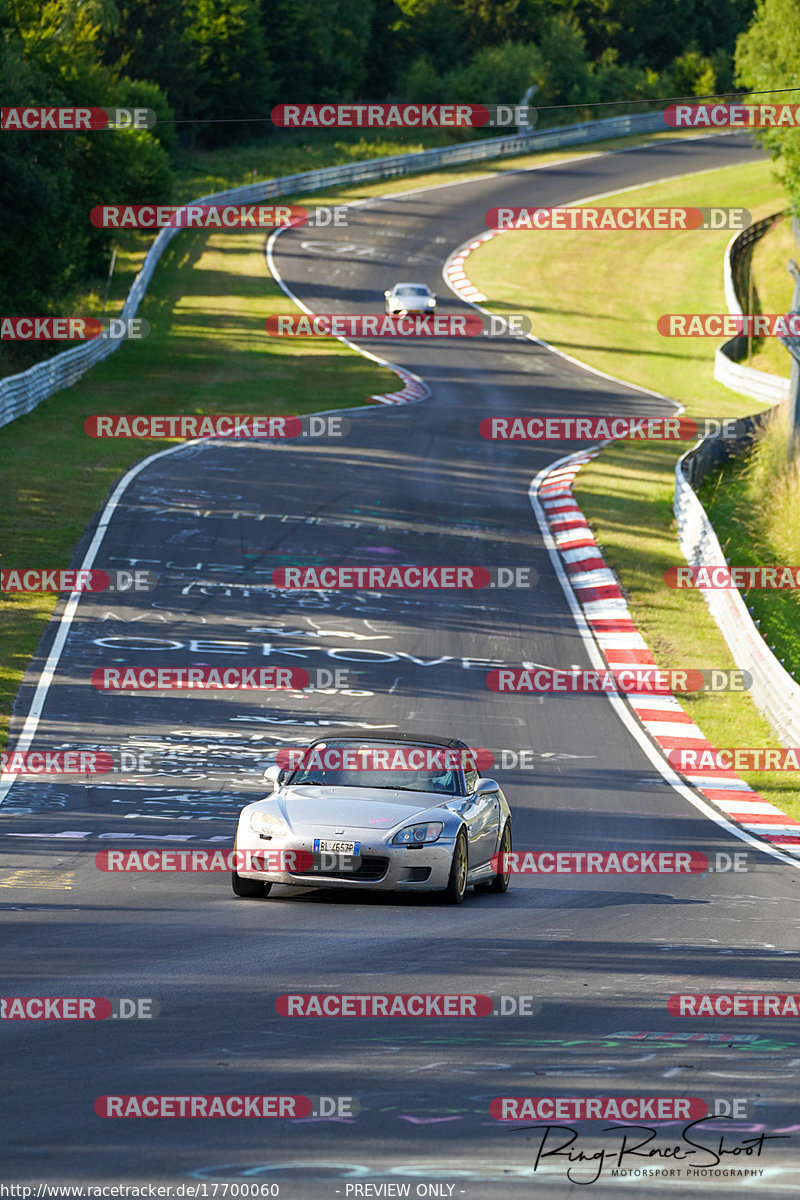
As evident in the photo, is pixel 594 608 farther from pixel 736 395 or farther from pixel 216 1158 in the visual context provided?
pixel 736 395

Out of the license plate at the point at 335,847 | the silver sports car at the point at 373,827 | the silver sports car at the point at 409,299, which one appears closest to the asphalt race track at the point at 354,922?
the silver sports car at the point at 373,827

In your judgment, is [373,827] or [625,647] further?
[625,647]

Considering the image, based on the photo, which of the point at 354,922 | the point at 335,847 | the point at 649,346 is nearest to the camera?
the point at 354,922

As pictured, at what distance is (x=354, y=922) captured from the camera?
9.88 m

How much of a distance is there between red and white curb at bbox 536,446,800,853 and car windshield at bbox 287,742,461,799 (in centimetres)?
388

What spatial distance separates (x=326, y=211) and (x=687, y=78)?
128 ft

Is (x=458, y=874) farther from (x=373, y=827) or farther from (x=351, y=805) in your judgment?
(x=351, y=805)

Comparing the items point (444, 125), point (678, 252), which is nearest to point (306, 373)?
point (678, 252)

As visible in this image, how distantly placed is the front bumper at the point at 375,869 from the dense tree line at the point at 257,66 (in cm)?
3380

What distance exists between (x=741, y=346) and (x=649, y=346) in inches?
121

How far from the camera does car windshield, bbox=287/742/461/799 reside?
11.6 m

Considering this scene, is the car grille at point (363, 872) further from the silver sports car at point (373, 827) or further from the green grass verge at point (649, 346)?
the green grass verge at point (649, 346)

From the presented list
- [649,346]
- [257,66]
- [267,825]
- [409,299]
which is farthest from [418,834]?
[257,66]

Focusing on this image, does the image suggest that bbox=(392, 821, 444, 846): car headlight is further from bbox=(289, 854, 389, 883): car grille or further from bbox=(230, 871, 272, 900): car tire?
bbox=(230, 871, 272, 900): car tire
